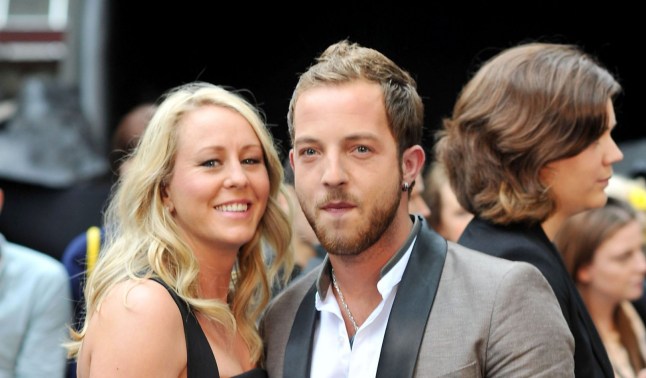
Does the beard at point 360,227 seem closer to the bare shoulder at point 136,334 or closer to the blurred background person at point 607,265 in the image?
the bare shoulder at point 136,334

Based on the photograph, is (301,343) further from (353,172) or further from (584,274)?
(584,274)

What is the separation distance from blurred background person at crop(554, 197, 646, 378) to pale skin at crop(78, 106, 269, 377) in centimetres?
181

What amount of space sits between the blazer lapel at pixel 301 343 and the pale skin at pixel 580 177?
2.26 feet

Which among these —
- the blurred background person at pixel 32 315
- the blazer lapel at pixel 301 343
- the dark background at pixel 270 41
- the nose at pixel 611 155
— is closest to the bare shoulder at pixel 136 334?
the blazer lapel at pixel 301 343

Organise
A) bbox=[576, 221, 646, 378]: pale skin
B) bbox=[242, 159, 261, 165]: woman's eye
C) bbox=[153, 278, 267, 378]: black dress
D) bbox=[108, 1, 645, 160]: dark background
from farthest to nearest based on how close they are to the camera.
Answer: bbox=[108, 1, 645, 160]: dark background
bbox=[576, 221, 646, 378]: pale skin
bbox=[242, 159, 261, 165]: woman's eye
bbox=[153, 278, 267, 378]: black dress

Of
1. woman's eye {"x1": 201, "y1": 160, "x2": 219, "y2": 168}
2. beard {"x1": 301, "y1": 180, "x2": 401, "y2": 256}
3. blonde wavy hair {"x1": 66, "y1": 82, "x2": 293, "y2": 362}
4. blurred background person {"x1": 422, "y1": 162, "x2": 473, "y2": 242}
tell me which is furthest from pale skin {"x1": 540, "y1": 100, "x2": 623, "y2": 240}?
blurred background person {"x1": 422, "y1": 162, "x2": 473, "y2": 242}

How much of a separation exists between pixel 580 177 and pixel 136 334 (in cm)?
124

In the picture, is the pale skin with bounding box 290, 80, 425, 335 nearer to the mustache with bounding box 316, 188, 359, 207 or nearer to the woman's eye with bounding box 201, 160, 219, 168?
the mustache with bounding box 316, 188, 359, 207

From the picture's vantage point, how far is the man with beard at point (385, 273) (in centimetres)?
218

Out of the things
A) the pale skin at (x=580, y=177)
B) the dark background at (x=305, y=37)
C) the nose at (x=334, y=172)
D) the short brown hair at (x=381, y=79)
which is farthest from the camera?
the dark background at (x=305, y=37)

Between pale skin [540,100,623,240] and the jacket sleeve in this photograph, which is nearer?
the jacket sleeve

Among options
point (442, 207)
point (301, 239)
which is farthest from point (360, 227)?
point (442, 207)

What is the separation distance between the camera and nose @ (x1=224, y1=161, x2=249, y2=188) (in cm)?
268

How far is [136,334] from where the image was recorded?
243 cm
